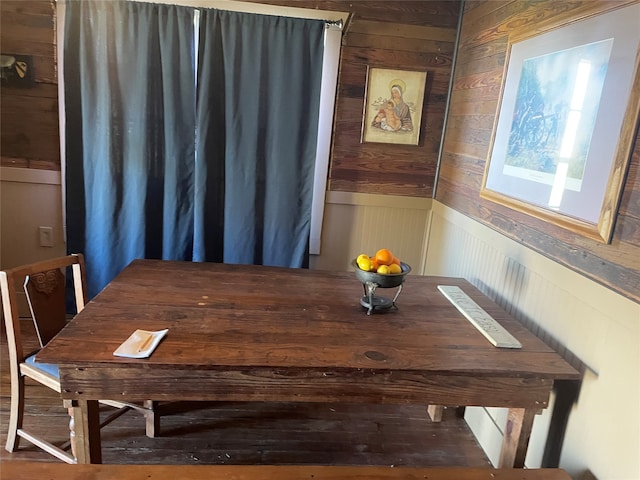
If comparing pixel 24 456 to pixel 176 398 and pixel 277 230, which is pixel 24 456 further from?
pixel 277 230

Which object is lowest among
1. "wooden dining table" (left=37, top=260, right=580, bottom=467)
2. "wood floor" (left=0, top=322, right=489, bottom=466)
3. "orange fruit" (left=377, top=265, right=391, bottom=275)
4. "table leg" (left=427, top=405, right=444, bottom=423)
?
"wood floor" (left=0, top=322, right=489, bottom=466)

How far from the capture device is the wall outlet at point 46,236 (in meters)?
2.81

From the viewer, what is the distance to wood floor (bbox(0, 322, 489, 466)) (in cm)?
194

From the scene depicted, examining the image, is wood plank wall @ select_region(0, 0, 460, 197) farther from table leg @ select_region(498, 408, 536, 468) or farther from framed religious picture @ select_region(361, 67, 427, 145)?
table leg @ select_region(498, 408, 536, 468)

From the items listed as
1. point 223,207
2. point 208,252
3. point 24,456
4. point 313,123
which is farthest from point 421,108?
point 24,456

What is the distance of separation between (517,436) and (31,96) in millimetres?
2873

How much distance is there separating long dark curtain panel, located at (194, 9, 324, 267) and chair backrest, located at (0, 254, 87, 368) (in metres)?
0.95

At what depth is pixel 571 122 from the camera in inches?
63.8

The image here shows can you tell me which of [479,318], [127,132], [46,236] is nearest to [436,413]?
[479,318]

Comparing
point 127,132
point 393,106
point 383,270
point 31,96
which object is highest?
point 393,106

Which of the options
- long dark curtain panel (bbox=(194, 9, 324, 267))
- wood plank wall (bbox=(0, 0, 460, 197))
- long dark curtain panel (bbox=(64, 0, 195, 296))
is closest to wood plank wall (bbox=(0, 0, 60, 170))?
wood plank wall (bbox=(0, 0, 460, 197))

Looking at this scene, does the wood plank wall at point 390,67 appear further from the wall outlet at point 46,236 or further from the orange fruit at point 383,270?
the wall outlet at point 46,236

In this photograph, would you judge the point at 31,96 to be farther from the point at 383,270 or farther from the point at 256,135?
the point at 383,270

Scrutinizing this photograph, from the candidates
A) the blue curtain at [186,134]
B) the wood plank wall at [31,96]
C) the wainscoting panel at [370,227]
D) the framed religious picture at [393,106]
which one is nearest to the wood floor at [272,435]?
the blue curtain at [186,134]
